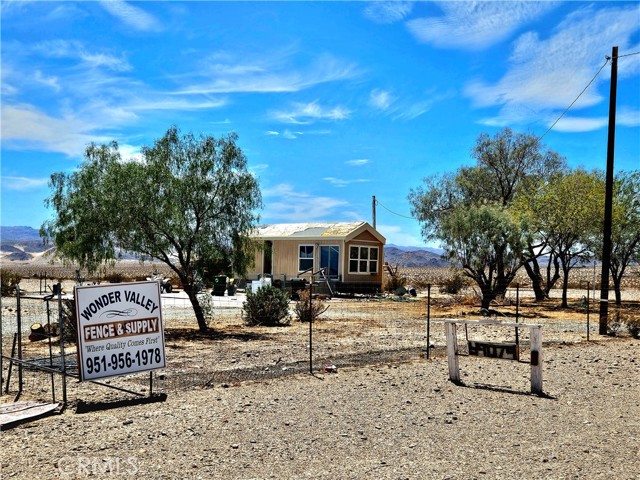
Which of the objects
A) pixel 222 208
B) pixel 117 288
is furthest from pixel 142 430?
pixel 222 208

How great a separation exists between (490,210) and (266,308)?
38.4ft

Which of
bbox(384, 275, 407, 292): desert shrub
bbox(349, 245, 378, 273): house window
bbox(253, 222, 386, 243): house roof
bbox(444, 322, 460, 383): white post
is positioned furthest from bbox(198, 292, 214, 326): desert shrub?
bbox(384, 275, 407, 292): desert shrub

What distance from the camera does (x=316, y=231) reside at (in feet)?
112

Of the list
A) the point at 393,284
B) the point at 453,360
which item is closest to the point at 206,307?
the point at 453,360

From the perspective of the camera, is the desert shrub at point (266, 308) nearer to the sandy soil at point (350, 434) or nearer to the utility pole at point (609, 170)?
the utility pole at point (609, 170)

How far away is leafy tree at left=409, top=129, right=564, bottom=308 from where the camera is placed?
25344 mm

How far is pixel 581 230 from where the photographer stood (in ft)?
91.9

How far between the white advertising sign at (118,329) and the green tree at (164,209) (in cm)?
771

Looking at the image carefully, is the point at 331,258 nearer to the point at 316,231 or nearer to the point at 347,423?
the point at 316,231

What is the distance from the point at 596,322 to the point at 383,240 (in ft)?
54.9

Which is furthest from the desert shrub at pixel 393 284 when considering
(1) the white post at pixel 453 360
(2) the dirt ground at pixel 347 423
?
(1) the white post at pixel 453 360

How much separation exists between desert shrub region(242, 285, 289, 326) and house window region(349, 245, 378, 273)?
1489cm

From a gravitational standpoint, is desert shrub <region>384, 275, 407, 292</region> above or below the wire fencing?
above

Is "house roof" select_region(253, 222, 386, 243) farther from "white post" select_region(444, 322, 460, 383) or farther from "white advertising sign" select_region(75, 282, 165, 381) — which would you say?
"white advertising sign" select_region(75, 282, 165, 381)
